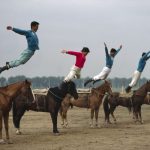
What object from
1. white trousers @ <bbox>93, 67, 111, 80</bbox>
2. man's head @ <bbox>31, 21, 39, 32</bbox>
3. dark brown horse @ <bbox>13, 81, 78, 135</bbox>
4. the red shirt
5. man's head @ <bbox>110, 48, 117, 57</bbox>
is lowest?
dark brown horse @ <bbox>13, 81, 78, 135</bbox>

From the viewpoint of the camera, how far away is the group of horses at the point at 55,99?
55.8 feet

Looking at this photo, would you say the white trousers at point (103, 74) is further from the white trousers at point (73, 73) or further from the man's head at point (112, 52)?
the white trousers at point (73, 73)

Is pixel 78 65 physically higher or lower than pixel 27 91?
higher

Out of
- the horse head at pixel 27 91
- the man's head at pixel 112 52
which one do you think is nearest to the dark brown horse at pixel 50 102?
the horse head at pixel 27 91

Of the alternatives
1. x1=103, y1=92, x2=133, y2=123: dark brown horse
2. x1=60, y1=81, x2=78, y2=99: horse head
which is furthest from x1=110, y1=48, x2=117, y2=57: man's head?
x1=60, y1=81, x2=78, y2=99: horse head

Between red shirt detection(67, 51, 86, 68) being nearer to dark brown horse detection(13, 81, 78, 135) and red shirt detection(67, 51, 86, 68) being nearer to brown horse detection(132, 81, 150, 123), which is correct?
dark brown horse detection(13, 81, 78, 135)

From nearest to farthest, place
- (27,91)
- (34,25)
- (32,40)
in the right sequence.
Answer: (27,91) < (32,40) < (34,25)

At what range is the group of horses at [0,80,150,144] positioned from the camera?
17016 mm

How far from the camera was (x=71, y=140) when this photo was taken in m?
17.2

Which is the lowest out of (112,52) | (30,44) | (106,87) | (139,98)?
(139,98)

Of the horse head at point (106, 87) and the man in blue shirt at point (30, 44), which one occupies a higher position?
the man in blue shirt at point (30, 44)

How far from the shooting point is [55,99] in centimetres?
2005

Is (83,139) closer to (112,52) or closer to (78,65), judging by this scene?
(78,65)

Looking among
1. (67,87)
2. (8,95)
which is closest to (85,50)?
(67,87)
